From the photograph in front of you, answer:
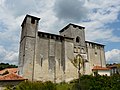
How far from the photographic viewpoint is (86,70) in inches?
1650

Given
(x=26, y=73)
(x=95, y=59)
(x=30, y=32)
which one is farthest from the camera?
(x=95, y=59)

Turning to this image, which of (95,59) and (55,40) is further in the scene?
(95,59)

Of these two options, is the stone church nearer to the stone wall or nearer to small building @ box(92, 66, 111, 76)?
small building @ box(92, 66, 111, 76)

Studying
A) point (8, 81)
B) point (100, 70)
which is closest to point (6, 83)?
point (8, 81)

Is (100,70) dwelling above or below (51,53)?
below

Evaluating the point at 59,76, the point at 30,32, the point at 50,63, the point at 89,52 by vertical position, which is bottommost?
the point at 59,76

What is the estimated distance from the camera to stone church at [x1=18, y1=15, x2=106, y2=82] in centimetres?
3378

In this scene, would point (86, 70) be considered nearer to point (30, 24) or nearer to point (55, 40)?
point (55, 40)

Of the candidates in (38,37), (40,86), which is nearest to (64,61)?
(38,37)

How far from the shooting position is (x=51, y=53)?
37094 mm

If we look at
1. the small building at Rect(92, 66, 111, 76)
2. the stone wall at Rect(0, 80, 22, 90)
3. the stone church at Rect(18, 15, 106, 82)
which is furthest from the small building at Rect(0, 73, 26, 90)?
the small building at Rect(92, 66, 111, 76)

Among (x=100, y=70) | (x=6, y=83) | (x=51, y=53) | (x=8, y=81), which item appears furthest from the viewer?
(x=100, y=70)

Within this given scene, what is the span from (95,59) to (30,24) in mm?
22467

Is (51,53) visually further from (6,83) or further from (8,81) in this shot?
(6,83)
